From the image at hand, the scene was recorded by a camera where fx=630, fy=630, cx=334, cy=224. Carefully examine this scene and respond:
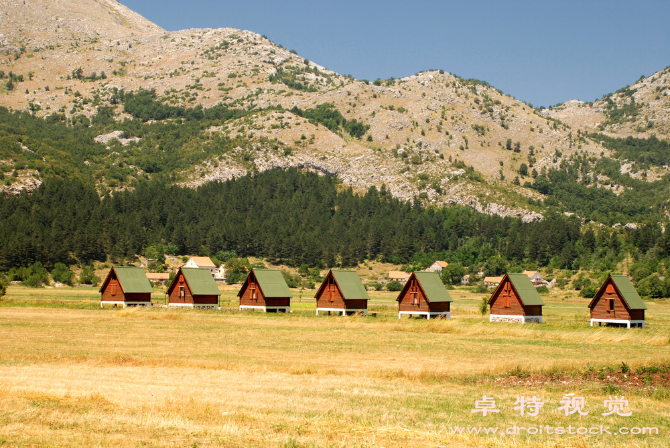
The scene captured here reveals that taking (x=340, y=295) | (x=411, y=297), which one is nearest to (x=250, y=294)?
(x=340, y=295)

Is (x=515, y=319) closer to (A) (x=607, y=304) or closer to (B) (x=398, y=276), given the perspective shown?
(A) (x=607, y=304)

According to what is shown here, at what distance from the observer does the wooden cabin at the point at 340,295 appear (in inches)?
2781

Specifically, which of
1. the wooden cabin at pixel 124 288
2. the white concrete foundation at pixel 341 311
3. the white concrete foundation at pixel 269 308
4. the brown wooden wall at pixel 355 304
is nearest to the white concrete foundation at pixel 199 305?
the white concrete foundation at pixel 269 308

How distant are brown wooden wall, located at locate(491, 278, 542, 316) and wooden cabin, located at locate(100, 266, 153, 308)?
41715 millimetres

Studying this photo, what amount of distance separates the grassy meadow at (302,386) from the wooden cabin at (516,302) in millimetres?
17353

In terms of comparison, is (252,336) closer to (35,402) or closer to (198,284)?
(35,402)

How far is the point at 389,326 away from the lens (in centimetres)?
5531

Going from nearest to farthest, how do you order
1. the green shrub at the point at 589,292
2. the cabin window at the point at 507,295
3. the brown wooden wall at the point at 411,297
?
the cabin window at the point at 507,295
the brown wooden wall at the point at 411,297
the green shrub at the point at 589,292

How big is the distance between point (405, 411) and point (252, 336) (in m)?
26.0

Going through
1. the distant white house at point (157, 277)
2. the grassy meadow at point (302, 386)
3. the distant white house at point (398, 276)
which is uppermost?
the distant white house at point (398, 276)

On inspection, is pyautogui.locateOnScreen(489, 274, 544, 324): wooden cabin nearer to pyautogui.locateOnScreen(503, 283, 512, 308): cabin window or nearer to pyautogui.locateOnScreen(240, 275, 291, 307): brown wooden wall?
pyautogui.locateOnScreen(503, 283, 512, 308): cabin window

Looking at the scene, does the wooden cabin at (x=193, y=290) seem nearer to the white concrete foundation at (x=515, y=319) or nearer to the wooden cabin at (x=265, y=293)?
the wooden cabin at (x=265, y=293)

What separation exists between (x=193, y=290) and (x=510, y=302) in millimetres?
36473

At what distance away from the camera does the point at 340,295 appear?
7088 cm
